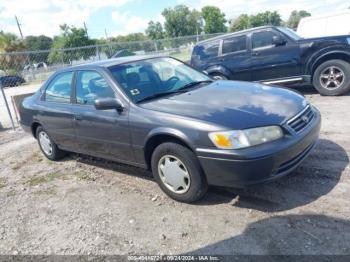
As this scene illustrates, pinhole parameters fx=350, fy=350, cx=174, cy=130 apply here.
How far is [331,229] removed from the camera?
313 centimetres

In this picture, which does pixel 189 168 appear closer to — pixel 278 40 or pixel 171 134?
pixel 171 134

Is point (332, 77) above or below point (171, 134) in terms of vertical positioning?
below

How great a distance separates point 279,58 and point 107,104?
5.61 m

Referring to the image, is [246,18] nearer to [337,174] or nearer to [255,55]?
[255,55]

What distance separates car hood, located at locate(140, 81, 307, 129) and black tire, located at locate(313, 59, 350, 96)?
397cm

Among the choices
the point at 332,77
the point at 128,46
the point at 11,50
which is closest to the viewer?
the point at 332,77

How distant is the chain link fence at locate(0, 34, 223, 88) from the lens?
48.0 ft

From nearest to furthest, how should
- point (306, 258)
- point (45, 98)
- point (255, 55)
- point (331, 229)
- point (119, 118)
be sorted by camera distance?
1. point (306, 258)
2. point (331, 229)
3. point (119, 118)
4. point (45, 98)
5. point (255, 55)

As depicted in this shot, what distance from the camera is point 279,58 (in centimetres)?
842

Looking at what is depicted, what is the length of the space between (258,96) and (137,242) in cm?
214

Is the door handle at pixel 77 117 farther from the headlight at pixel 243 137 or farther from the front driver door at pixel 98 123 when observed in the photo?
the headlight at pixel 243 137

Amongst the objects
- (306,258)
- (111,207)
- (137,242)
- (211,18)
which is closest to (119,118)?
(111,207)

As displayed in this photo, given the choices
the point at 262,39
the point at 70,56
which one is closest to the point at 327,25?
the point at 262,39

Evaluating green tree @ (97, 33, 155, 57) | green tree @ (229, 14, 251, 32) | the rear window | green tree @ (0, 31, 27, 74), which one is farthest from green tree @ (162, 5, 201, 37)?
the rear window
